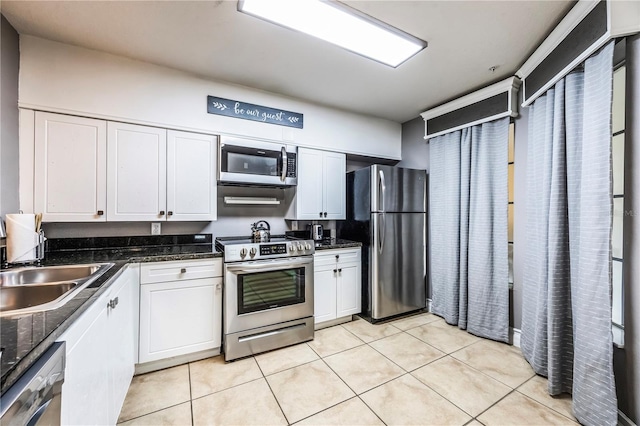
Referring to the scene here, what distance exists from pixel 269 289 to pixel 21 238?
1.72m

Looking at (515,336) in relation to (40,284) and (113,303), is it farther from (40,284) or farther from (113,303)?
(40,284)

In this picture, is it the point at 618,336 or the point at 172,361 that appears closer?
the point at 618,336

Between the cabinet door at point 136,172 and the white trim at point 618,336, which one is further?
the cabinet door at point 136,172

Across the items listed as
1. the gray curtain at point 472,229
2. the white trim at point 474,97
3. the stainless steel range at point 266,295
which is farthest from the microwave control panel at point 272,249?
the white trim at point 474,97

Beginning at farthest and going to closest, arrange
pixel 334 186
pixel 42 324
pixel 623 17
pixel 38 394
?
pixel 334 186 < pixel 623 17 < pixel 42 324 < pixel 38 394

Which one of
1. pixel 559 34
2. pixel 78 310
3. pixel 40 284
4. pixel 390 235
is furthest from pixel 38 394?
pixel 559 34

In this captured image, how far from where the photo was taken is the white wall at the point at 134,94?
1.95 meters

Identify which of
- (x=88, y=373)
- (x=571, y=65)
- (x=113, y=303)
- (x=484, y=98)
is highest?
(x=484, y=98)

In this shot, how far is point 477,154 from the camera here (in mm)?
2730

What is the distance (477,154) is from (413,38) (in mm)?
1450

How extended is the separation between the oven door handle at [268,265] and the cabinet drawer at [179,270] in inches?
5.2

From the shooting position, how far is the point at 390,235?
120 inches

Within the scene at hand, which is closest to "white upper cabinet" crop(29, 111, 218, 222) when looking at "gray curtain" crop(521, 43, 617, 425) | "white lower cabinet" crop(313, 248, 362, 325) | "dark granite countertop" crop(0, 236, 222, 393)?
"dark granite countertop" crop(0, 236, 222, 393)

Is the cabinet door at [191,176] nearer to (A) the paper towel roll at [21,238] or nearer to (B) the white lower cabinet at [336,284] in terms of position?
(A) the paper towel roll at [21,238]
